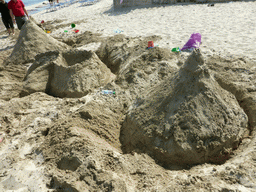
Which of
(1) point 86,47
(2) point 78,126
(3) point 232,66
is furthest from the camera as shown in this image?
(1) point 86,47

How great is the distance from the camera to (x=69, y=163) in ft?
6.55

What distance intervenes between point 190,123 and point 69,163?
137 centimetres

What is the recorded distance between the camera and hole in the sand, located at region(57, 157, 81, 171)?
6.40ft

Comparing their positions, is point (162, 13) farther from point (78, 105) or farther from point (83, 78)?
point (78, 105)

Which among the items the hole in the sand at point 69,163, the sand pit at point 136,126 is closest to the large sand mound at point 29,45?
the sand pit at point 136,126

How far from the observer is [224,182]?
1681 millimetres

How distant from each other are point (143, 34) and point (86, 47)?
6.22 feet

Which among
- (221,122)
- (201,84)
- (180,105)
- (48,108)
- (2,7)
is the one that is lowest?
(48,108)

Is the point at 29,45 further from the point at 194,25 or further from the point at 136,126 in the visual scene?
the point at 194,25

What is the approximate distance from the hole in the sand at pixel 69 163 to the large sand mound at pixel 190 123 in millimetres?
678

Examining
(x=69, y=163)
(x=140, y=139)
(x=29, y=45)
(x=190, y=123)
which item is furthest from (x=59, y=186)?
(x=29, y=45)

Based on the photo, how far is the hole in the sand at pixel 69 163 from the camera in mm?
1950

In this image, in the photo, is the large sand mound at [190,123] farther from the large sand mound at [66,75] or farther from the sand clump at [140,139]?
the large sand mound at [66,75]

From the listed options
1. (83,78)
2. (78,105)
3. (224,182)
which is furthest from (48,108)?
(224,182)
